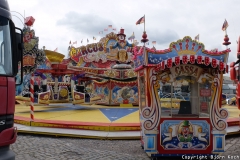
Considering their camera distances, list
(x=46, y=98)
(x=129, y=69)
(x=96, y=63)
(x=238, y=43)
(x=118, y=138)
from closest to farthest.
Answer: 1. (x=118, y=138)
2. (x=238, y=43)
3. (x=46, y=98)
4. (x=129, y=69)
5. (x=96, y=63)

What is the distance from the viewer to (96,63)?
1120 inches

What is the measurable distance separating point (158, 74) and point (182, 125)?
1316 millimetres

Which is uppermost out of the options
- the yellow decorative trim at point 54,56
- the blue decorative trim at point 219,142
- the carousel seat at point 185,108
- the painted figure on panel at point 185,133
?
the yellow decorative trim at point 54,56

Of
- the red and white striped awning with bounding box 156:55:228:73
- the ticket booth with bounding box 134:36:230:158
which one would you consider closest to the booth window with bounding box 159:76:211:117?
the ticket booth with bounding box 134:36:230:158

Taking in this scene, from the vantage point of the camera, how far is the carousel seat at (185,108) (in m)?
6.04

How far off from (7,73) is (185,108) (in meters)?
4.20

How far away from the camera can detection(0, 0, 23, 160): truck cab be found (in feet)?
11.6

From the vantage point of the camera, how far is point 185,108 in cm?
610

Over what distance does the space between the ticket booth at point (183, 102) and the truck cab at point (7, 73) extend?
114 inches

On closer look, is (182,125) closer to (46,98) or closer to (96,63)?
(46,98)

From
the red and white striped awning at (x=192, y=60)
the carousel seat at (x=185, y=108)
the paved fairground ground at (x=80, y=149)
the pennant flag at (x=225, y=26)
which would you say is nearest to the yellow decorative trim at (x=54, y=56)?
the paved fairground ground at (x=80, y=149)

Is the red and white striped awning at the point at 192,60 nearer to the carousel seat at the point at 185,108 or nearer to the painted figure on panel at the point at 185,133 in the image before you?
the carousel seat at the point at 185,108

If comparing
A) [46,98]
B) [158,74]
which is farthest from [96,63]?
[158,74]

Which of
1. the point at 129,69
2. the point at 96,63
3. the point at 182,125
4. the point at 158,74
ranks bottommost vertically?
the point at 182,125
